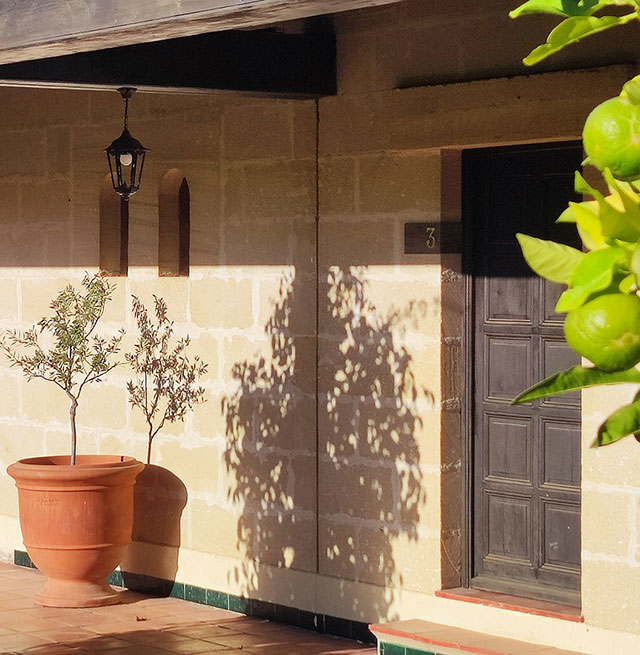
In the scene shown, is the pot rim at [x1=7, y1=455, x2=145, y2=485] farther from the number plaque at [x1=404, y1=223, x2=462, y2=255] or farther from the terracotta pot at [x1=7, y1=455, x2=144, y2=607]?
the number plaque at [x1=404, y1=223, x2=462, y2=255]

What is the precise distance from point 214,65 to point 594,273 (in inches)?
242

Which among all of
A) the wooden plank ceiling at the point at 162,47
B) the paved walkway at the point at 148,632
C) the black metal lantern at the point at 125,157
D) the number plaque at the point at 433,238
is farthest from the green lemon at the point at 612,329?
the black metal lantern at the point at 125,157

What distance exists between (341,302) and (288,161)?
2.71 feet

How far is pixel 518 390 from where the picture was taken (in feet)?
21.7

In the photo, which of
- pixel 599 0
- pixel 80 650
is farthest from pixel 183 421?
pixel 599 0

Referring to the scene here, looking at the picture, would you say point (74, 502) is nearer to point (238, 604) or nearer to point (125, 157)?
point (238, 604)

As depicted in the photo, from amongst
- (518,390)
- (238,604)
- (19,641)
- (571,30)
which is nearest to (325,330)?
(518,390)

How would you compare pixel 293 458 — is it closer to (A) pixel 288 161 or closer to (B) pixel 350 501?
(B) pixel 350 501

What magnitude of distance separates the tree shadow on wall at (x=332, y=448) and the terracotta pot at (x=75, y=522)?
695 mm

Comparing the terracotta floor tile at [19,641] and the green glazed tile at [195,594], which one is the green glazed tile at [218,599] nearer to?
the green glazed tile at [195,594]

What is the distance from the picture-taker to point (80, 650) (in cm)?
674

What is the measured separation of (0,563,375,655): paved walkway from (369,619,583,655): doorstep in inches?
15.7

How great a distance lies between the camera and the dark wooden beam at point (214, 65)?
6.33 metres

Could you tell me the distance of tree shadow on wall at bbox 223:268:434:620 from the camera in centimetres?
684
